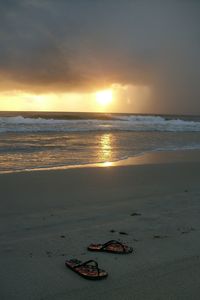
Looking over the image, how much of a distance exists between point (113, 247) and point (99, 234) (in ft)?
1.74

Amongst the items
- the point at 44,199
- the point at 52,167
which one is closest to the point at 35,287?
the point at 44,199

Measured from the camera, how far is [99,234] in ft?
13.8

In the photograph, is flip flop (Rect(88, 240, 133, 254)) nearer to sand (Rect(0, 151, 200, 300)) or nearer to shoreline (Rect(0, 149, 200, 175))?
sand (Rect(0, 151, 200, 300))

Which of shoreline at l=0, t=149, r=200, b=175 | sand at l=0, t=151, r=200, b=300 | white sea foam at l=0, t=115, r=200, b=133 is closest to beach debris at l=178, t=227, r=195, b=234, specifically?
sand at l=0, t=151, r=200, b=300

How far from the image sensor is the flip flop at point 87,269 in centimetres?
304

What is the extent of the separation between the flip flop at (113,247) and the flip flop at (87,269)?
0.31m

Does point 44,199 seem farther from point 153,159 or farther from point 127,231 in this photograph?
point 153,159

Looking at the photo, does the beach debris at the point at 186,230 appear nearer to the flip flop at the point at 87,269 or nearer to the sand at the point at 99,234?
the sand at the point at 99,234

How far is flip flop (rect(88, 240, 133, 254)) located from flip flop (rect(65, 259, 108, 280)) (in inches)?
12.0

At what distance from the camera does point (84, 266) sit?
3221mm

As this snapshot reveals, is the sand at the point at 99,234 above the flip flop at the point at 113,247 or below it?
below

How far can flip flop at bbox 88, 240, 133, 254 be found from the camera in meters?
3.62

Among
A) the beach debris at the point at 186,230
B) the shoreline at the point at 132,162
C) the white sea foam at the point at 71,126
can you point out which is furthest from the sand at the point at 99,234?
the white sea foam at the point at 71,126

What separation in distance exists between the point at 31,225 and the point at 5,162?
5843 mm
